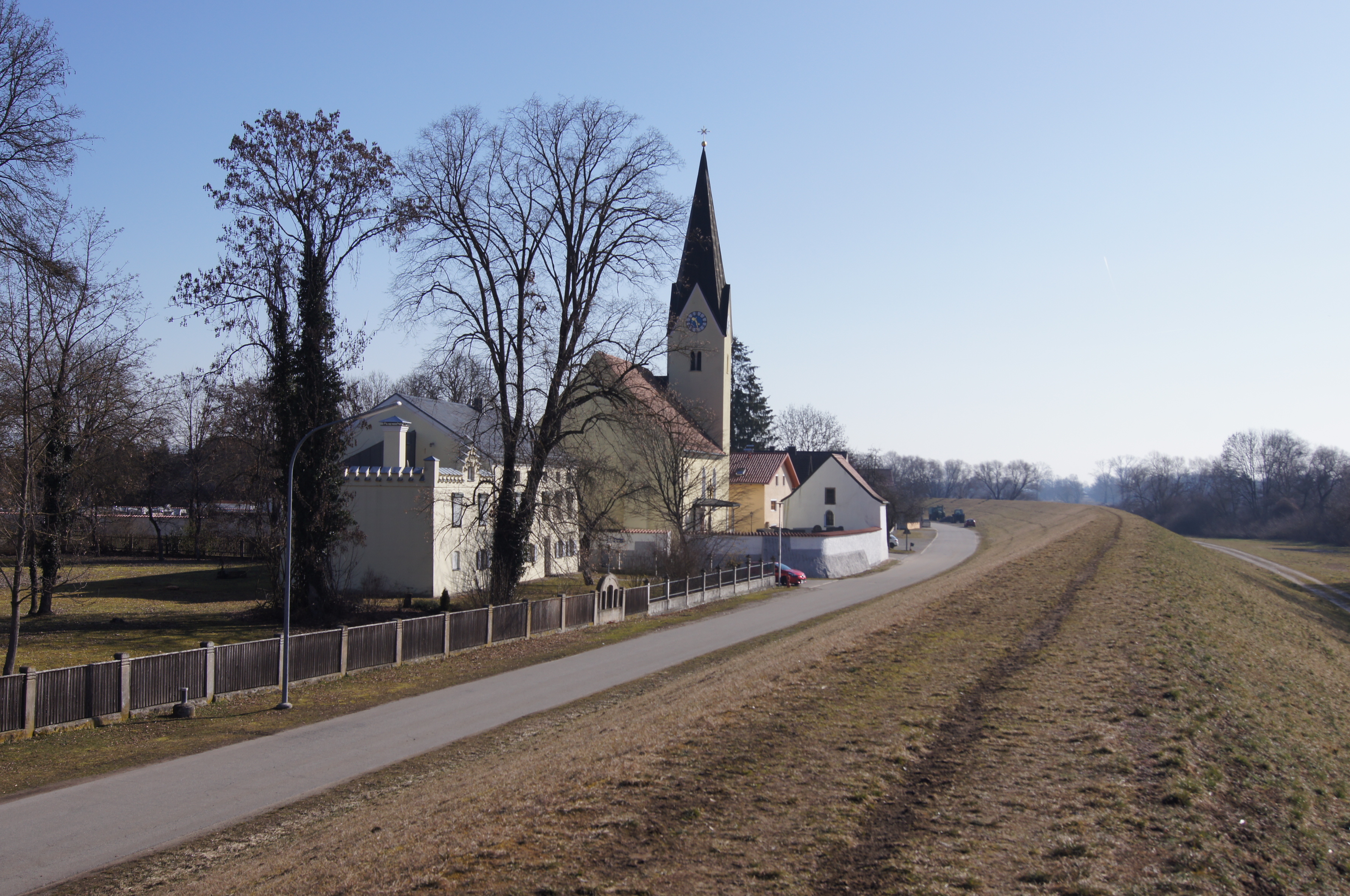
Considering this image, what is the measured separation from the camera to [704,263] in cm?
5869

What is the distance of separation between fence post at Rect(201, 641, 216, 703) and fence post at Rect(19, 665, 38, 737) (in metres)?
3.24

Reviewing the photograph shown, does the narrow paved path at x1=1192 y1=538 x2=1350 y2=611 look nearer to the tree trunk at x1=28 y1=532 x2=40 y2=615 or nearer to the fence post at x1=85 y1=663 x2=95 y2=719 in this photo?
the fence post at x1=85 y1=663 x2=95 y2=719

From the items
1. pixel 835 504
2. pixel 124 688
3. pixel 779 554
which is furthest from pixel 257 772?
pixel 835 504

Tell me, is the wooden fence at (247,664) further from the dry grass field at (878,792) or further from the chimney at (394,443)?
the chimney at (394,443)

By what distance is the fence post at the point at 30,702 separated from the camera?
16.0 m

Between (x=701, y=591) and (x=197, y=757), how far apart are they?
26001 mm

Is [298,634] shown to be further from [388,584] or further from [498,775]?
[388,584]

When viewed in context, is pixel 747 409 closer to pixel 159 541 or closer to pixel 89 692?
pixel 159 541

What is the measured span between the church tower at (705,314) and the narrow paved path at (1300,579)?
36.3 meters

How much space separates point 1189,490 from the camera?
459ft

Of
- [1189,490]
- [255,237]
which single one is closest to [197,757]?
[255,237]

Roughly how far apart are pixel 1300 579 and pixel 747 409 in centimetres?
4813

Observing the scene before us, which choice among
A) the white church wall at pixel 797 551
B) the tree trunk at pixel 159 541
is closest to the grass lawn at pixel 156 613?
the tree trunk at pixel 159 541

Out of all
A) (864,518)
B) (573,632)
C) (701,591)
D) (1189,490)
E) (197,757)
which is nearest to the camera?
(197,757)
